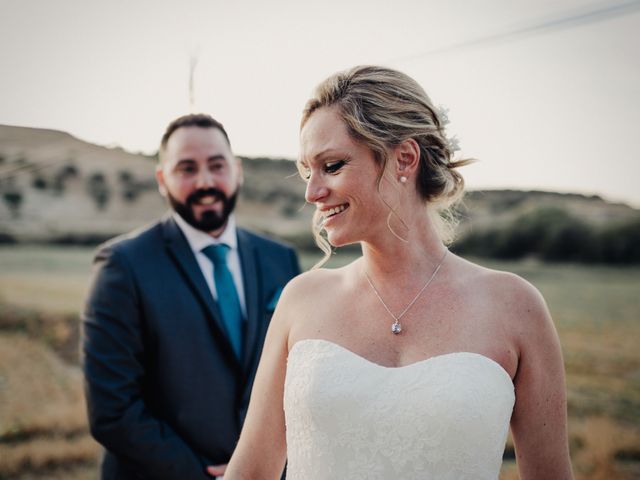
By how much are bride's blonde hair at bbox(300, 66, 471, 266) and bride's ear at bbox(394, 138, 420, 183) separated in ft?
0.07

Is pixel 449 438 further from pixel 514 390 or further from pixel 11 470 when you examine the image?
pixel 11 470

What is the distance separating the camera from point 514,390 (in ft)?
5.38

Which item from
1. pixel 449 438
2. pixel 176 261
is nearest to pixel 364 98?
pixel 449 438

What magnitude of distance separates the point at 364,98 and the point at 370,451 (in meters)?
1.00

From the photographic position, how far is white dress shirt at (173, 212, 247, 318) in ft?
9.46

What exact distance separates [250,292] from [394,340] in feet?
4.23

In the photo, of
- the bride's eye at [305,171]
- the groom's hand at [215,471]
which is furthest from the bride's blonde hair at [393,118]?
the groom's hand at [215,471]

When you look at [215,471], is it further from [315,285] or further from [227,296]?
[315,285]

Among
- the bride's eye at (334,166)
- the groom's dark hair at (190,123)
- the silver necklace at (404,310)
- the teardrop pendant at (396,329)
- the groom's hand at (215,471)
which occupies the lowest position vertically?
the groom's hand at (215,471)

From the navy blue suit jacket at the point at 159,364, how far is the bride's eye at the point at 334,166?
4.03ft

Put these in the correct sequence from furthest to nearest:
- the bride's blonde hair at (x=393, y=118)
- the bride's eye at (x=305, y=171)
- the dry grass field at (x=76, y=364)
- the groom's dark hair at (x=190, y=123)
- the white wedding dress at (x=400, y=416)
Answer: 1. the dry grass field at (x=76, y=364)
2. the groom's dark hair at (x=190, y=123)
3. the bride's eye at (x=305, y=171)
4. the bride's blonde hair at (x=393, y=118)
5. the white wedding dress at (x=400, y=416)

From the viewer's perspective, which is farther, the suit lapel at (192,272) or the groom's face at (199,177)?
the groom's face at (199,177)

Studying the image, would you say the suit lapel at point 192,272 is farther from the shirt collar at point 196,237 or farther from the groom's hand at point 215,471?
the groom's hand at point 215,471

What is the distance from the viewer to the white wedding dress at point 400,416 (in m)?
1.55
